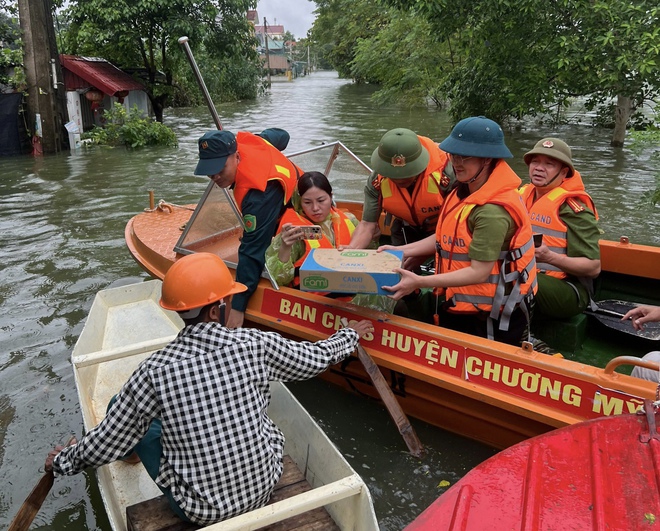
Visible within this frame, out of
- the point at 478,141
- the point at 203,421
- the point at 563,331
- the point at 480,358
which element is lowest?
the point at 563,331

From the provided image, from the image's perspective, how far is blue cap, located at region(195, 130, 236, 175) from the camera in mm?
3641

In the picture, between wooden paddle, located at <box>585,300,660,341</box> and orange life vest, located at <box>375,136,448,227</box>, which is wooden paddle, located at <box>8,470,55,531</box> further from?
wooden paddle, located at <box>585,300,660,341</box>

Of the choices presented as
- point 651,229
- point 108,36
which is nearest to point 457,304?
point 651,229

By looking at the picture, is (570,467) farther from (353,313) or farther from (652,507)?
(353,313)

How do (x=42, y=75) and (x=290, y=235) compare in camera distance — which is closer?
(x=290, y=235)

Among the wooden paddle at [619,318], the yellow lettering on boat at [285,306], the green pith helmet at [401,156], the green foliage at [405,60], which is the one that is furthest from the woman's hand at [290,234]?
the green foliage at [405,60]

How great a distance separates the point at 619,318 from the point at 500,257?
56.2 inches

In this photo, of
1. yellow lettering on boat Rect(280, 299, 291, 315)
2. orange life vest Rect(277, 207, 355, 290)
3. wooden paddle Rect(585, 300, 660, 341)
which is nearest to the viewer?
wooden paddle Rect(585, 300, 660, 341)

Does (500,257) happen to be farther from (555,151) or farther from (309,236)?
(309,236)

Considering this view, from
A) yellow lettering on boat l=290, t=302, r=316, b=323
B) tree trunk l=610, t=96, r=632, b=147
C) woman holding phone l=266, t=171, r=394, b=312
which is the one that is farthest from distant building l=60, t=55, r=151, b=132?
yellow lettering on boat l=290, t=302, r=316, b=323

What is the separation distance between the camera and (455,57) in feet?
56.5

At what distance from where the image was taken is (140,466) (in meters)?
3.43

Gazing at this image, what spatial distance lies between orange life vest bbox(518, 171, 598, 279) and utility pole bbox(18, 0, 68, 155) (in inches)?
525

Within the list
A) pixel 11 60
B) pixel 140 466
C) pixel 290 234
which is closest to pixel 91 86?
pixel 11 60
